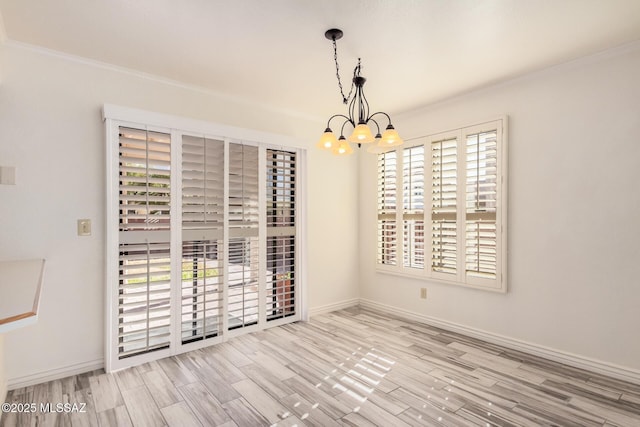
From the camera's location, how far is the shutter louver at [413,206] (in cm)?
402

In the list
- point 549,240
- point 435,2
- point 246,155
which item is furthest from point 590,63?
point 246,155

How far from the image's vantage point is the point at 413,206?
409cm

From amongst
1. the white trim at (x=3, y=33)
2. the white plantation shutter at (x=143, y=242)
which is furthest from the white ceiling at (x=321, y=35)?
the white plantation shutter at (x=143, y=242)

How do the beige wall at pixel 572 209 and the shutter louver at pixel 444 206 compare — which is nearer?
the beige wall at pixel 572 209

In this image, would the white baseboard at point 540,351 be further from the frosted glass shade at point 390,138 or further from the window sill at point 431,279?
the frosted glass shade at point 390,138

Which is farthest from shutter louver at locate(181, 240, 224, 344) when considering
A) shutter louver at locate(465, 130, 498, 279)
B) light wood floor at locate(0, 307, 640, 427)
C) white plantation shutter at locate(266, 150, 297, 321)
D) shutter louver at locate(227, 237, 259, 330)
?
shutter louver at locate(465, 130, 498, 279)

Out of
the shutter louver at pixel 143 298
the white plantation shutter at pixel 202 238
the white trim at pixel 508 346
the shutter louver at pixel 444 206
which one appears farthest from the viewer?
the shutter louver at pixel 444 206

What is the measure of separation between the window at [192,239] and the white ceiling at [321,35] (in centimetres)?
61

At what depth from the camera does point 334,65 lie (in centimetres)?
291

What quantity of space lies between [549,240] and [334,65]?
7.92ft

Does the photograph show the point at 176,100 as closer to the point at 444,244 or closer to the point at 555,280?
the point at 444,244

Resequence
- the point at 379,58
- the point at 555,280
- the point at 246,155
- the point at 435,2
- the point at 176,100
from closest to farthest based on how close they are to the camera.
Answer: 1. the point at 435,2
2. the point at 379,58
3. the point at 555,280
4. the point at 176,100
5. the point at 246,155

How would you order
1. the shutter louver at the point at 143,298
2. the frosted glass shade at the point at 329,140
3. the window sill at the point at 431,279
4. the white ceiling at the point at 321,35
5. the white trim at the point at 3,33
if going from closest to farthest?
1. the white ceiling at the point at 321,35
2. the white trim at the point at 3,33
3. the frosted glass shade at the point at 329,140
4. the shutter louver at the point at 143,298
5. the window sill at the point at 431,279

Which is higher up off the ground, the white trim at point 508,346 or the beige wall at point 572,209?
the beige wall at point 572,209
